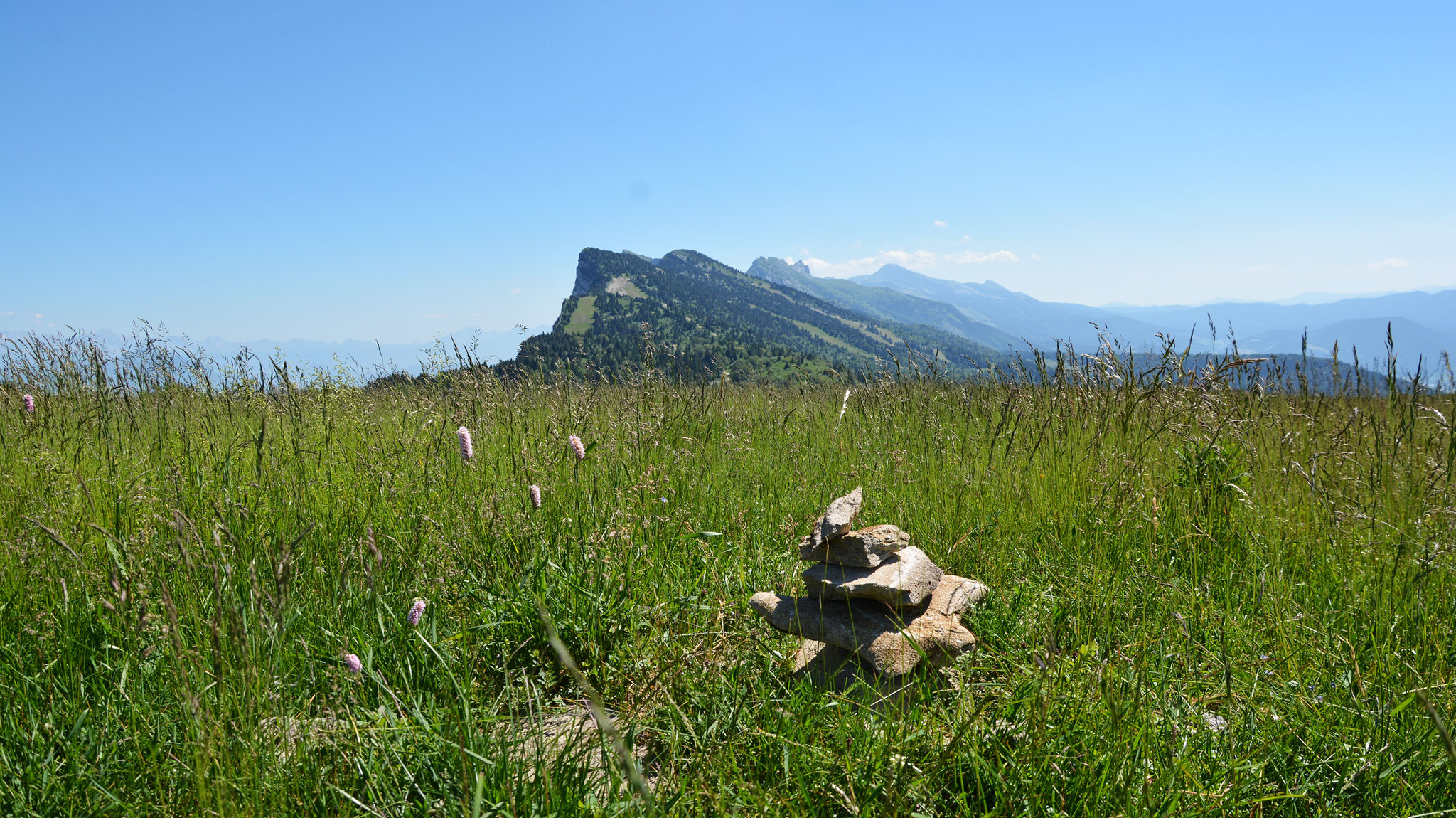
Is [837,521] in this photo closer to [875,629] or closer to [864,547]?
[864,547]

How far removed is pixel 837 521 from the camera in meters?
2.53

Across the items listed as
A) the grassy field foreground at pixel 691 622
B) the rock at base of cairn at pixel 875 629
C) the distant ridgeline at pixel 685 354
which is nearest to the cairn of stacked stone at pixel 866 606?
the rock at base of cairn at pixel 875 629

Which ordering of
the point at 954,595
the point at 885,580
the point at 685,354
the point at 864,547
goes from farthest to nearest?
the point at 685,354 < the point at 954,595 < the point at 864,547 < the point at 885,580

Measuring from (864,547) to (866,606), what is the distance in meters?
0.27

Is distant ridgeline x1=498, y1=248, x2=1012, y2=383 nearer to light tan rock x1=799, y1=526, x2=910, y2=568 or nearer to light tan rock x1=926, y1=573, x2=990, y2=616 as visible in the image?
light tan rock x1=926, y1=573, x2=990, y2=616

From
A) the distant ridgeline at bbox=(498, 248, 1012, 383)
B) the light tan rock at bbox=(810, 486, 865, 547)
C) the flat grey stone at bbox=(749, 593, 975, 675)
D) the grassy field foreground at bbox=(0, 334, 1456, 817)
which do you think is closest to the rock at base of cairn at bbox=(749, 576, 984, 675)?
the flat grey stone at bbox=(749, 593, 975, 675)

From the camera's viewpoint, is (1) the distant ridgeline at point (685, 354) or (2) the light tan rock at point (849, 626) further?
(1) the distant ridgeline at point (685, 354)

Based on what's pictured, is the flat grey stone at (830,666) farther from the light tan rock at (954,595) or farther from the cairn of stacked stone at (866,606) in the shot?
the light tan rock at (954,595)

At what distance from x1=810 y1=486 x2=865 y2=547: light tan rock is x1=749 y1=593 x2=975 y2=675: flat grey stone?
10.4 inches

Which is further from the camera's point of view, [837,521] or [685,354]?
[685,354]

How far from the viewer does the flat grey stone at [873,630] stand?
7.57 feet

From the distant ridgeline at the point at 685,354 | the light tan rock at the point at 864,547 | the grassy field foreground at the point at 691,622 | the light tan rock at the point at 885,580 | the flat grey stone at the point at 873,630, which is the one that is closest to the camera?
the grassy field foreground at the point at 691,622

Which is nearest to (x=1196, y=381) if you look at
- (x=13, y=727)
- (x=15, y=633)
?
(x=13, y=727)

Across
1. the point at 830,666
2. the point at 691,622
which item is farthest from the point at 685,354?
the point at 830,666
